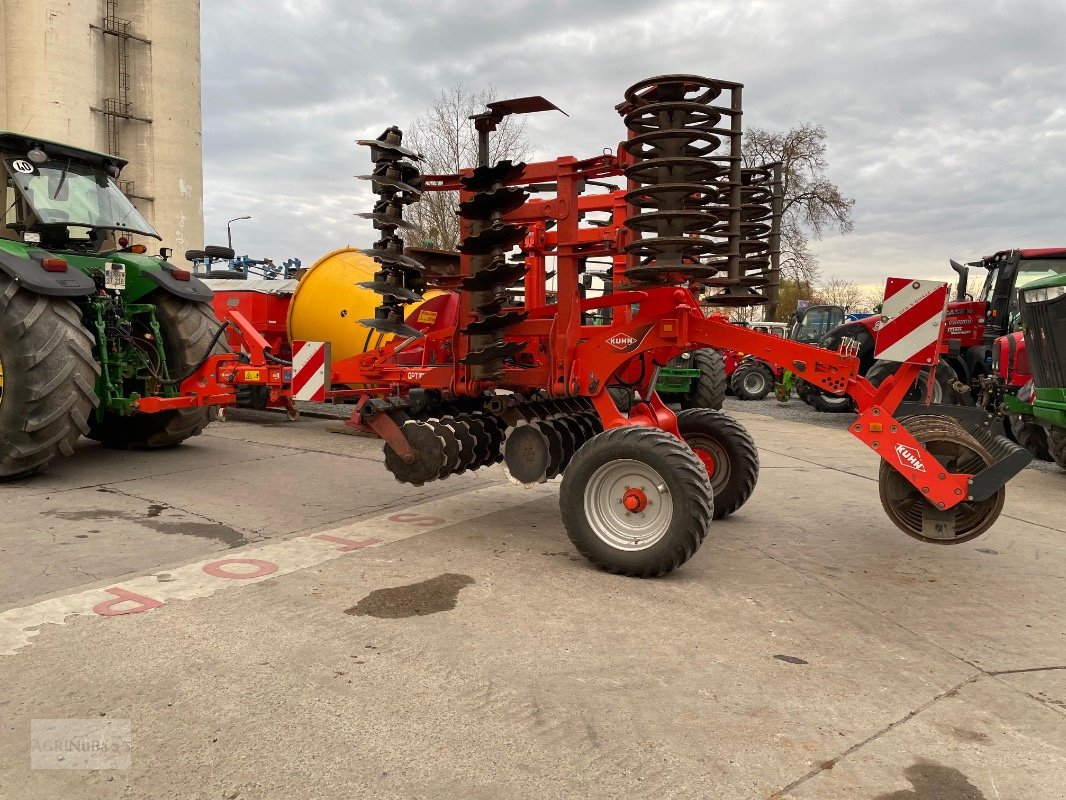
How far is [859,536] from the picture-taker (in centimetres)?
555

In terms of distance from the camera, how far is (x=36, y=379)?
240 inches

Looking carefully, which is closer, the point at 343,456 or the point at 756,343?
the point at 756,343

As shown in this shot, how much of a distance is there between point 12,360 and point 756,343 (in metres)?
5.32

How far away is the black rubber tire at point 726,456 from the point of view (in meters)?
5.81

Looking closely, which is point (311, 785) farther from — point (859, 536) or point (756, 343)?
point (859, 536)

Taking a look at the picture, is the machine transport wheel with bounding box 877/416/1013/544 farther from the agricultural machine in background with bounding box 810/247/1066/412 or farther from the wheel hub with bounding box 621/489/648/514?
the agricultural machine in background with bounding box 810/247/1066/412

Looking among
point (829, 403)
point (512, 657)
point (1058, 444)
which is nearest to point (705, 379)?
point (829, 403)

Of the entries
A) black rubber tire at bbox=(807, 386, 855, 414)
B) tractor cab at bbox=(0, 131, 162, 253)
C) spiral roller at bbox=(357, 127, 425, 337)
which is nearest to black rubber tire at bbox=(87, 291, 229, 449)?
tractor cab at bbox=(0, 131, 162, 253)

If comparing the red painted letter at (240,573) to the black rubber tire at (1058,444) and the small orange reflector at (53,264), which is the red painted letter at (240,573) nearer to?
the small orange reflector at (53,264)

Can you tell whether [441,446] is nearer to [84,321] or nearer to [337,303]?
[84,321]

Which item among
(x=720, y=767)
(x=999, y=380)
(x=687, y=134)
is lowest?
(x=720, y=767)

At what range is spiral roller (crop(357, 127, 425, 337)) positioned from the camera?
5.30 metres

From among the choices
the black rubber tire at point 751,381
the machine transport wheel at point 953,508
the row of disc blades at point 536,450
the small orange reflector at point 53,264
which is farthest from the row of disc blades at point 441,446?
the black rubber tire at point 751,381

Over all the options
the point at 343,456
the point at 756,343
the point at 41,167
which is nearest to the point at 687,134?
the point at 756,343
